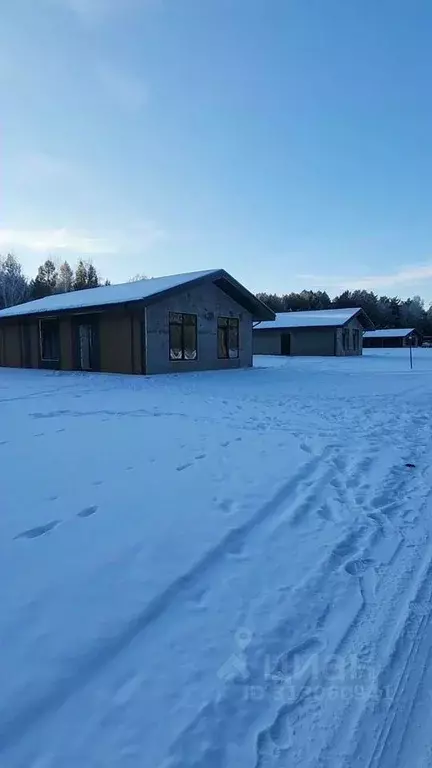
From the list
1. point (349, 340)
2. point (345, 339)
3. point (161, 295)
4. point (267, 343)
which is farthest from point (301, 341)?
A: point (161, 295)

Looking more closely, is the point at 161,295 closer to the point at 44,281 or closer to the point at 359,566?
the point at 359,566

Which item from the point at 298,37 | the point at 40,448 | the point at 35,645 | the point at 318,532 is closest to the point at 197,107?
the point at 298,37

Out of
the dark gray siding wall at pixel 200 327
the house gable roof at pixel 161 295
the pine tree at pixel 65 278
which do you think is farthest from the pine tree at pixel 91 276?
the dark gray siding wall at pixel 200 327

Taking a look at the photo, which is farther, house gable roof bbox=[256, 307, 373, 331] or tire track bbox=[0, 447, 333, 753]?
house gable roof bbox=[256, 307, 373, 331]

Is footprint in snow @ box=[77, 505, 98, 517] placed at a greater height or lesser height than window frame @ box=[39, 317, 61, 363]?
lesser

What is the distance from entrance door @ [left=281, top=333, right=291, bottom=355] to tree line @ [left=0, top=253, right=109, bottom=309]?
26835mm

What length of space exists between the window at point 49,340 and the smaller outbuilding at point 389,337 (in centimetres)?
4036

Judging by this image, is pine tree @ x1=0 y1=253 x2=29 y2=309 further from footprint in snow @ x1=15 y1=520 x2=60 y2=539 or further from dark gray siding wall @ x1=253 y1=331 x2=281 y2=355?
footprint in snow @ x1=15 y1=520 x2=60 y2=539

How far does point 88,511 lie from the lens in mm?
3369

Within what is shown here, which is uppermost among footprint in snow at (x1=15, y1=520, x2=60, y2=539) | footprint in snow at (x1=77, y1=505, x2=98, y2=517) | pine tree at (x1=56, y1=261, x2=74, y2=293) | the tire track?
pine tree at (x1=56, y1=261, x2=74, y2=293)

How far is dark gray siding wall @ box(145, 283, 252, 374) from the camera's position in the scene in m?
15.2

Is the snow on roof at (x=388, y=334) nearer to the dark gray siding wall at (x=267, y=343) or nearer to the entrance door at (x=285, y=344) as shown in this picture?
the entrance door at (x=285, y=344)

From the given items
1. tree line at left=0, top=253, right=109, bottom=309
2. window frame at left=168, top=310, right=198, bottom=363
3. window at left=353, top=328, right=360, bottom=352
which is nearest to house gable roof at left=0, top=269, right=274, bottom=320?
window frame at left=168, top=310, right=198, bottom=363

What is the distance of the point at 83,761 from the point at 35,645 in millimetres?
651
